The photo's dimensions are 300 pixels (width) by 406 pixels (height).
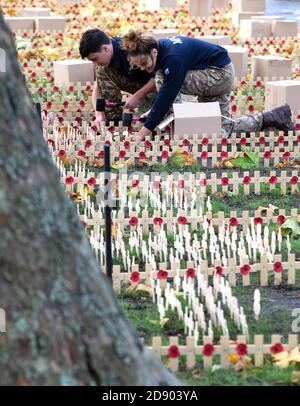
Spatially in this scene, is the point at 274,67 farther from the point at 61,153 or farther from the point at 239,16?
the point at 239,16

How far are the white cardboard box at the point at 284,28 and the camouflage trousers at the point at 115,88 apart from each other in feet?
21.3

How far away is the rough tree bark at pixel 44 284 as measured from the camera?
337 centimetres

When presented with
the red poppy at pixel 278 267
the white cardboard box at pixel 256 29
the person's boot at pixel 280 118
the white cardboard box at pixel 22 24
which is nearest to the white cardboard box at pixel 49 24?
the white cardboard box at pixel 22 24

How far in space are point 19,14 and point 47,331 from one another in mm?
15738

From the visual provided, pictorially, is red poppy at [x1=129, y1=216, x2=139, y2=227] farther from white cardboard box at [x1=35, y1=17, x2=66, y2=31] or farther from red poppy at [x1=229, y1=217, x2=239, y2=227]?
white cardboard box at [x1=35, y1=17, x2=66, y2=31]

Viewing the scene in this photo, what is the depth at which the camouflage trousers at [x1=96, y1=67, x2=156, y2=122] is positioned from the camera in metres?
9.73

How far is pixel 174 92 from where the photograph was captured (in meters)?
8.81

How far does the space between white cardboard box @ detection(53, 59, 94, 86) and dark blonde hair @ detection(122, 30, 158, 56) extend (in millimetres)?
2912

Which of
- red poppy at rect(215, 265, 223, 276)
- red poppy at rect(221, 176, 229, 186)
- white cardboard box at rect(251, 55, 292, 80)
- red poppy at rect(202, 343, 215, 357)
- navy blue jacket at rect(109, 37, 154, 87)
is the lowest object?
white cardboard box at rect(251, 55, 292, 80)

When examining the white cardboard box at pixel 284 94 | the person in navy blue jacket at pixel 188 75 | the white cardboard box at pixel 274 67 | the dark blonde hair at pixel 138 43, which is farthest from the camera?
the white cardboard box at pixel 274 67

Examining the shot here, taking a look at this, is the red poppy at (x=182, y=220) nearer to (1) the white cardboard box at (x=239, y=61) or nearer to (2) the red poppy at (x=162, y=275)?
(2) the red poppy at (x=162, y=275)

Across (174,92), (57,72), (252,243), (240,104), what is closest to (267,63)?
(240,104)

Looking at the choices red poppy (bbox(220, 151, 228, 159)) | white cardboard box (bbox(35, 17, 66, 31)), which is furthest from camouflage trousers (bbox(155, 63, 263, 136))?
white cardboard box (bbox(35, 17, 66, 31))

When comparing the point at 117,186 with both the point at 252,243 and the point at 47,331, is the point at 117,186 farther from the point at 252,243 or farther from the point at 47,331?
the point at 47,331
